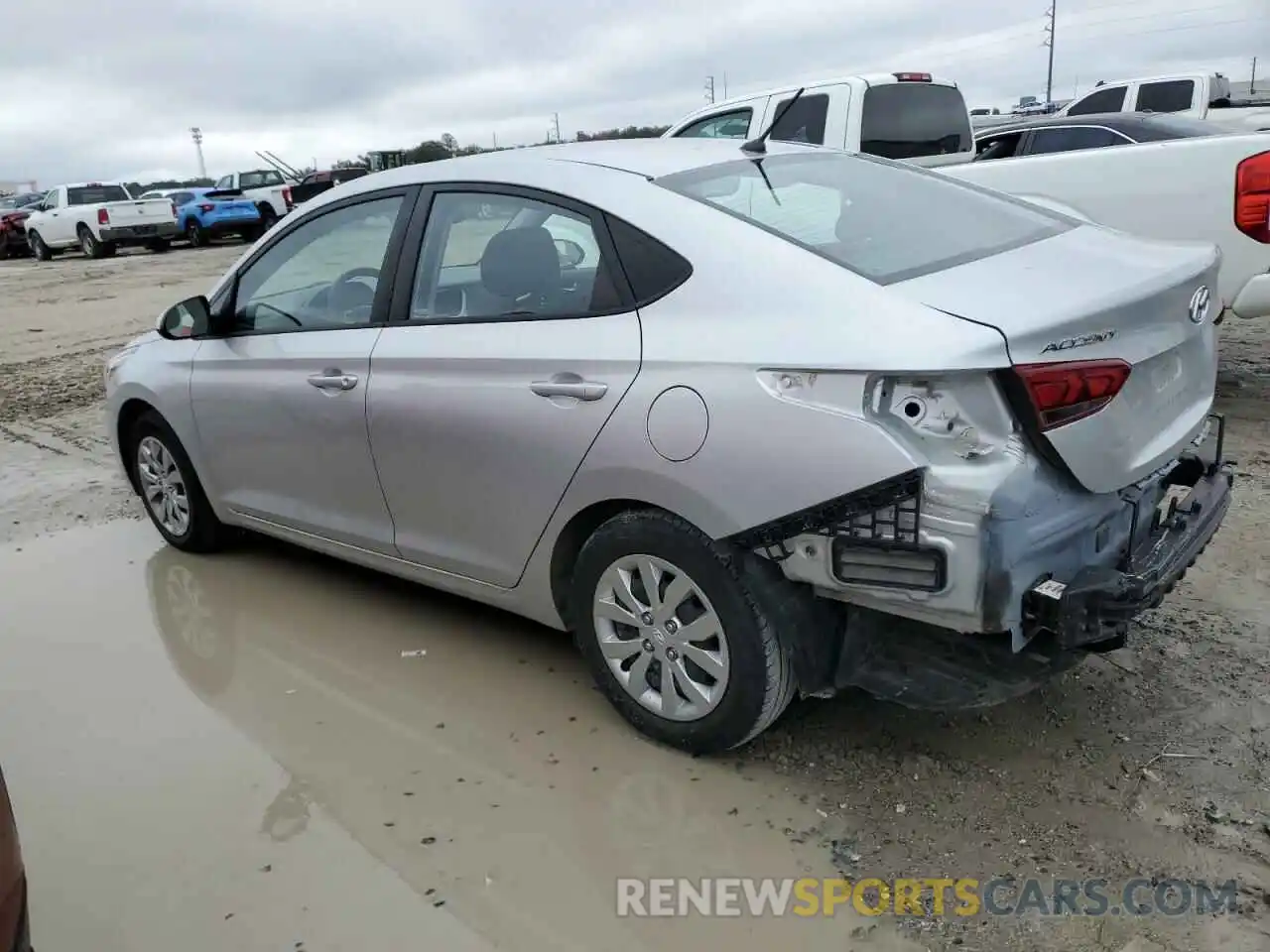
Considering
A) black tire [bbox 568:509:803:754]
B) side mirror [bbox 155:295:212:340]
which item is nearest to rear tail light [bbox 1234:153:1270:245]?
black tire [bbox 568:509:803:754]

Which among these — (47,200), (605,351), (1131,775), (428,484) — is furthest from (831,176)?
(47,200)

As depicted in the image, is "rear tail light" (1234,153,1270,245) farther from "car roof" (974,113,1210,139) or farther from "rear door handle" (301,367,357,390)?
"rear door handle" (301,367,357,390)

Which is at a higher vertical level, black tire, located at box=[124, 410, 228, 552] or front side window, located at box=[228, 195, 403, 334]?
front side window, located at box=[228, 195, 403, 334]

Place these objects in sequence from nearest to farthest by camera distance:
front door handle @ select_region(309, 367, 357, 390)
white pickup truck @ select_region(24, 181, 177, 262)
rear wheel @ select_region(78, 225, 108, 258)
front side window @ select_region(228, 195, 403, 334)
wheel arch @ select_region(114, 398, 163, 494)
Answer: front door handle @ select_region(309, 367, 357, 390), front side window @ select_region(228, 195, 403, 334), wheel arch @ select_region(114, 398, 163, 494), white pickup truck @ select_region(24, 181, 177, 262), rear wheel @ select_region(78, 225, 108, 258)

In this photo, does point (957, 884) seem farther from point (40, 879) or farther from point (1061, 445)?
point (40, 879)

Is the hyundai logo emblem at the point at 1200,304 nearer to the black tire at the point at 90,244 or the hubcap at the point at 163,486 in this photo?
the hubcap at the point at 163,486

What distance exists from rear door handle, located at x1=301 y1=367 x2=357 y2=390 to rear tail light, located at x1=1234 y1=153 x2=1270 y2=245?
14.9ft

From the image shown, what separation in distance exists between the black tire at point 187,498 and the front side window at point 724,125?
5.35m

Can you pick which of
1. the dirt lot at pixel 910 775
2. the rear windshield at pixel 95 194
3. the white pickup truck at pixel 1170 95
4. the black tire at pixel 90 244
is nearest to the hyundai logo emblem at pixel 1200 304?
the dirt lot at pixel 910 775

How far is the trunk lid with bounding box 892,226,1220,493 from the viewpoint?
2430mm

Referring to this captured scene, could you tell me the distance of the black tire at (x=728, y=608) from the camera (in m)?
2.73

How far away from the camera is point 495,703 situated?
3.48m

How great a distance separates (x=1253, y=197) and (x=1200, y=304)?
311cm

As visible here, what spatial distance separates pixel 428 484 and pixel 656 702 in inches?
40.8
